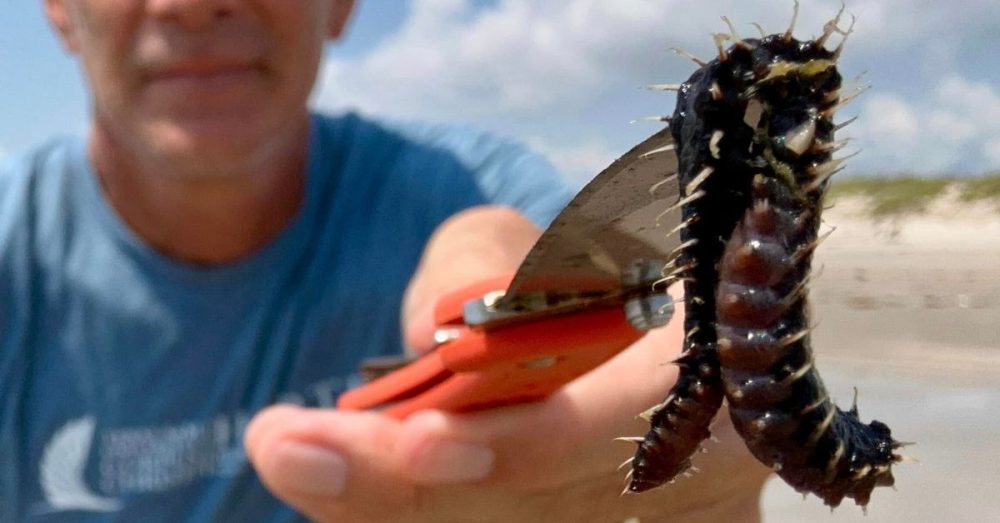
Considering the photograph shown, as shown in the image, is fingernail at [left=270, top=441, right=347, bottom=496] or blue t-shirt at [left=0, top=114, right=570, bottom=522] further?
blue t-shirt at [left=0, top=114, right=570, bottom=522]

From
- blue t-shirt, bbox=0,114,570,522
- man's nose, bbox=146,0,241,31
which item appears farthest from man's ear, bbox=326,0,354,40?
man's nose, bbox=146,0,241,31

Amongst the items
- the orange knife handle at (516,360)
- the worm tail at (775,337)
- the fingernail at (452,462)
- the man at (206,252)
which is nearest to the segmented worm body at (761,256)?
the worm tail at (775,337)

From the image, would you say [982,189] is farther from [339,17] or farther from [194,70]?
[194,70]

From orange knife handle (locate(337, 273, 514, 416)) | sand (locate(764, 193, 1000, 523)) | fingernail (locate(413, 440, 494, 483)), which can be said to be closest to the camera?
orange knife handle (locate(337, 273, 514, 416))

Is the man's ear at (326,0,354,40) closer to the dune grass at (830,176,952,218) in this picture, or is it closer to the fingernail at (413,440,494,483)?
the fingernail at (413,440,494,483)

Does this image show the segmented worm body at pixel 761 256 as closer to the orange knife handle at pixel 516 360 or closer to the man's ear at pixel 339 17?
the orange knife handle at pixel 516 360

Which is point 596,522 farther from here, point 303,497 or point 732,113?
point 732,113
